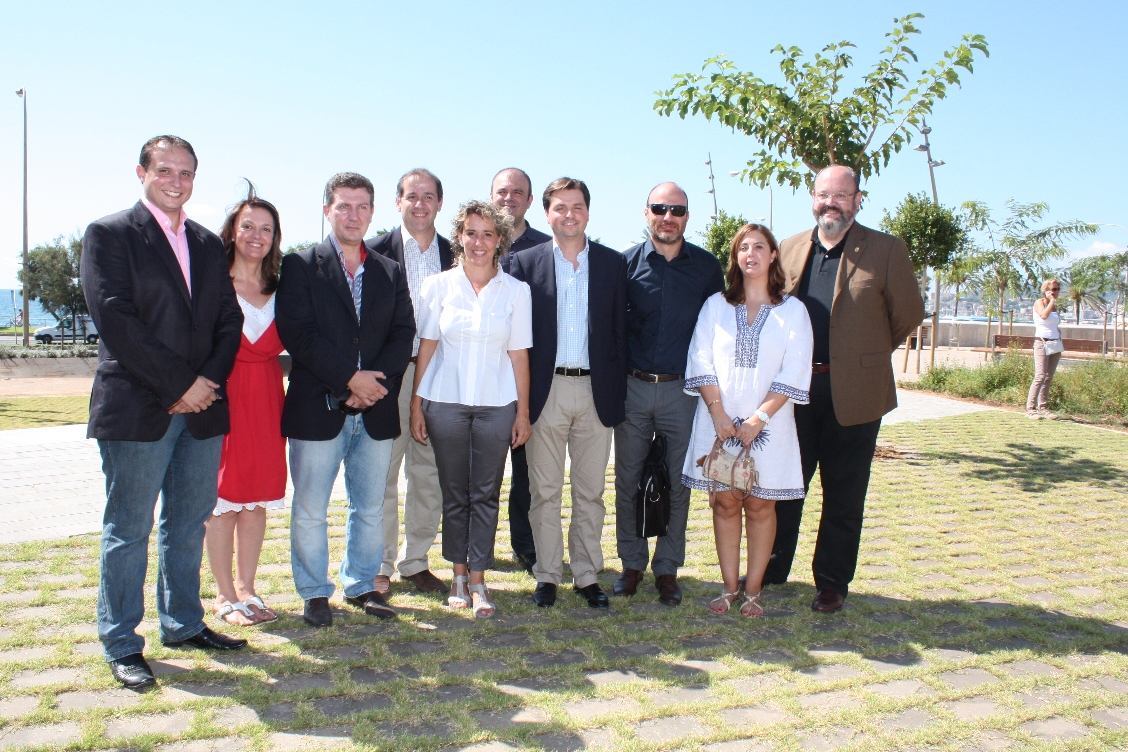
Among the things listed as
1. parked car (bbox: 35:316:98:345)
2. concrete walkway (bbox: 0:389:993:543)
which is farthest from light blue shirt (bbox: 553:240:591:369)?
parked car (bbox: 35:316:98:345)

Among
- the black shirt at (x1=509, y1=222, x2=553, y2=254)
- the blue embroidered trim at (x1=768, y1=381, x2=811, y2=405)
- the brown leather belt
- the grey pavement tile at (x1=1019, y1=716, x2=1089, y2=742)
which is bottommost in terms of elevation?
the grey pavement tile at (x1=1019, y1=716, x2=1089, y2=742)

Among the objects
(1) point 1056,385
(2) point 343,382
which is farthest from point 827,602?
(1) point 1056,385

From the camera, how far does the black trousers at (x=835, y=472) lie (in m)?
4.73

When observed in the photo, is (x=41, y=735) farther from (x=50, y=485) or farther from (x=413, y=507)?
(x=50, y=485)

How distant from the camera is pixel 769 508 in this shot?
4625mm

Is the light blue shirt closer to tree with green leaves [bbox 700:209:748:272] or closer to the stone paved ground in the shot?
the stone paved ground

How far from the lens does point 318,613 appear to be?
13.9ft

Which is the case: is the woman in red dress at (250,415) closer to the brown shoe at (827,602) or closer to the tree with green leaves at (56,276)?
the brown shoe at (827,602)

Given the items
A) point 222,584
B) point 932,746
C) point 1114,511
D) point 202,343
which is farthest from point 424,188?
point 1114,511

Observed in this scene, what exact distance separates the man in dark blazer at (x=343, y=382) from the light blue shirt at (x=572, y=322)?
847 millimetres

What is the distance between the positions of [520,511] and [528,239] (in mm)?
1864

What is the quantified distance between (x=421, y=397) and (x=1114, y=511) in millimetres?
6346

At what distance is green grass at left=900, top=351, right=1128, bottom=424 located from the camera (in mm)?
13367

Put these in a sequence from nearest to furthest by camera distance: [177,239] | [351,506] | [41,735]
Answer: [41,735], [177,239], [351,506]
